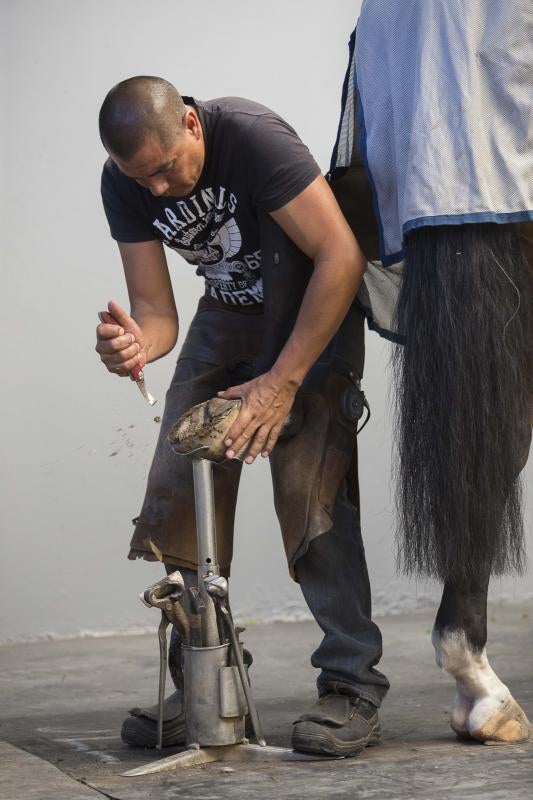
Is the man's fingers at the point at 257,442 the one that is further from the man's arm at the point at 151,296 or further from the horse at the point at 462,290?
the man's arm at the point at 151,296

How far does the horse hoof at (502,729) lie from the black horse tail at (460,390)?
0.30 meters

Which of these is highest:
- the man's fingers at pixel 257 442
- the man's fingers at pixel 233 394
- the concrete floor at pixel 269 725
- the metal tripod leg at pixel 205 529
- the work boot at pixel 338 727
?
the man's fingers at pixel 233 394

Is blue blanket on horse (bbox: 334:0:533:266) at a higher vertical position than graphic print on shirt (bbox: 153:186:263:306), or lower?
higher

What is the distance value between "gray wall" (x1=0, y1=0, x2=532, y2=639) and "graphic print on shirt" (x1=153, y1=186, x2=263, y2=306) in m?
1.26

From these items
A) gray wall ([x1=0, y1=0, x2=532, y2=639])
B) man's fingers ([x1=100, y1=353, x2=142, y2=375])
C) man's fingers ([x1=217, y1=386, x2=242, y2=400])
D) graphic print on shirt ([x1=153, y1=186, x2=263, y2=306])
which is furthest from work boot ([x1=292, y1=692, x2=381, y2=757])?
gray wall ([x1=0, y1=0, x2=532, y2=639])

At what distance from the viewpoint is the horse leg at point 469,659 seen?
244 cm

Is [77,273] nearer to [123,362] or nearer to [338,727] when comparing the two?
[123,362]

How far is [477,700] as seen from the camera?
96.5 inches

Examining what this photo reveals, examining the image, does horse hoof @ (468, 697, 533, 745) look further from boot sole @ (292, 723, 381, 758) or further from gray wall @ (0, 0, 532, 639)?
gray wall @ (0, 0, 532, 639)

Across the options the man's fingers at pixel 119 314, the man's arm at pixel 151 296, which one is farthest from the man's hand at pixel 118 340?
the man's arm at pixel 151 296

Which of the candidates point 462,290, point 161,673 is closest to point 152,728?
point 161,673

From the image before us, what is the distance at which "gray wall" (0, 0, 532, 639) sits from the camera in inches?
154

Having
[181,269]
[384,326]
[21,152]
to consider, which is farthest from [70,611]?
[384,326]

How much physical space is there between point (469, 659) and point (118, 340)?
93 cm
